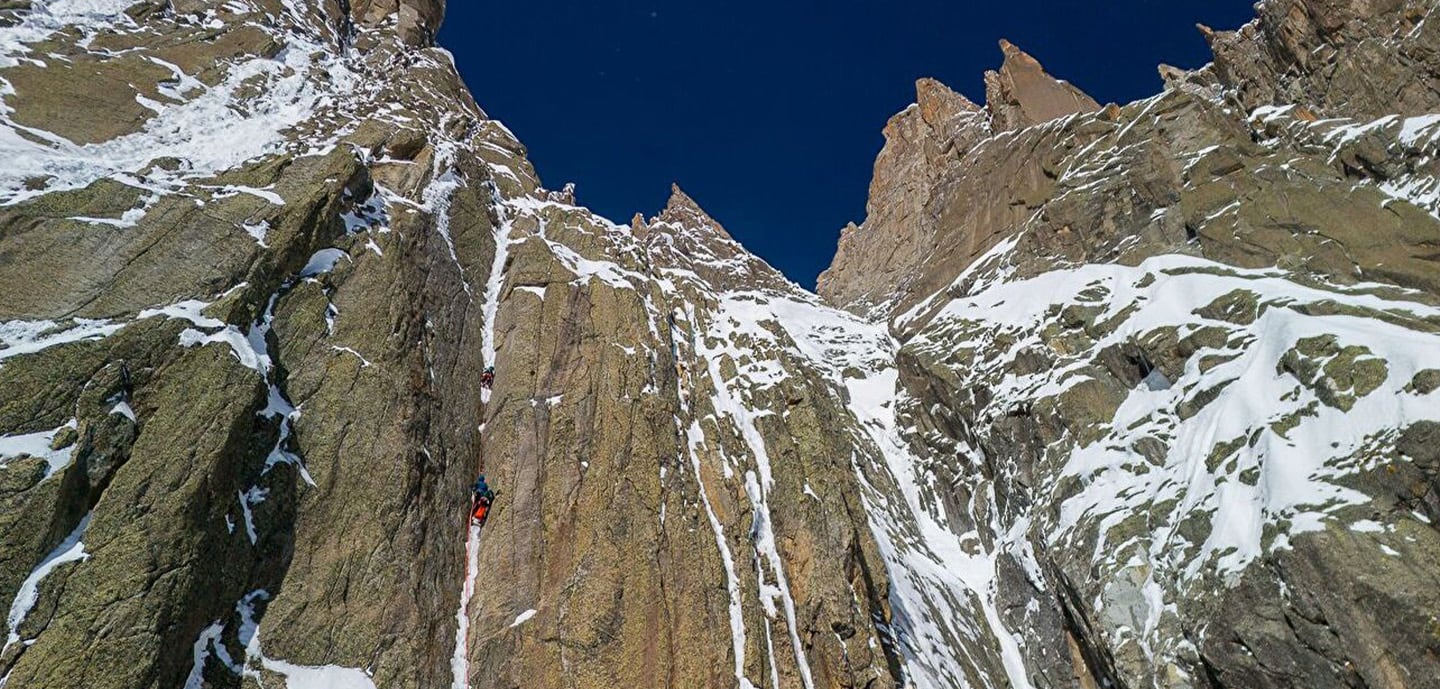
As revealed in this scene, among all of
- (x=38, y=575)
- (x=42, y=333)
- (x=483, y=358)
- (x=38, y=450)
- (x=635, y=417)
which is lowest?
(x=38, y=575)

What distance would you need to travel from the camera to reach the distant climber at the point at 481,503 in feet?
76.3

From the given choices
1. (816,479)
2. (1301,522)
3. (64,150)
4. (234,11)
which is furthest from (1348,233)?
(234,11)

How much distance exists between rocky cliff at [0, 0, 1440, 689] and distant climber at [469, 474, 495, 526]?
359mm

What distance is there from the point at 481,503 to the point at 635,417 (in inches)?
263

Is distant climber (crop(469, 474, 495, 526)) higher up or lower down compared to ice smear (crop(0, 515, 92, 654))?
higher up

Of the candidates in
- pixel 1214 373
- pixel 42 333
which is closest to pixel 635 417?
pixel 42 333

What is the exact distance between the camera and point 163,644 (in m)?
14.4

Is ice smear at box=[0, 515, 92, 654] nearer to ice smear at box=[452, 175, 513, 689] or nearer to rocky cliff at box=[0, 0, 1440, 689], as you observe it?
rocky cliff at box=[0, 0, 1440, 689]

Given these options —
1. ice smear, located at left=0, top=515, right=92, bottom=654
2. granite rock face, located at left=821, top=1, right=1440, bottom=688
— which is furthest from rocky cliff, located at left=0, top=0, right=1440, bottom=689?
granite rock face, located at left=821, top=1, right=1440, bottom=688

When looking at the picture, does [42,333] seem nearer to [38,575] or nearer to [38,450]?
[38,450]

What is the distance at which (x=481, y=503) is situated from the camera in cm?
2328

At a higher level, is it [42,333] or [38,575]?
[42,333]

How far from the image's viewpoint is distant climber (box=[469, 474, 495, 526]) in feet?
76.3

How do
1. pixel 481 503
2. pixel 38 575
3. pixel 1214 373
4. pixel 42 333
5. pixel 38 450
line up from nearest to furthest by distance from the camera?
pixel 38 575 → pixel 38 450 → pixel 42 333 → pixel 481 503 → pixel 1214 373
